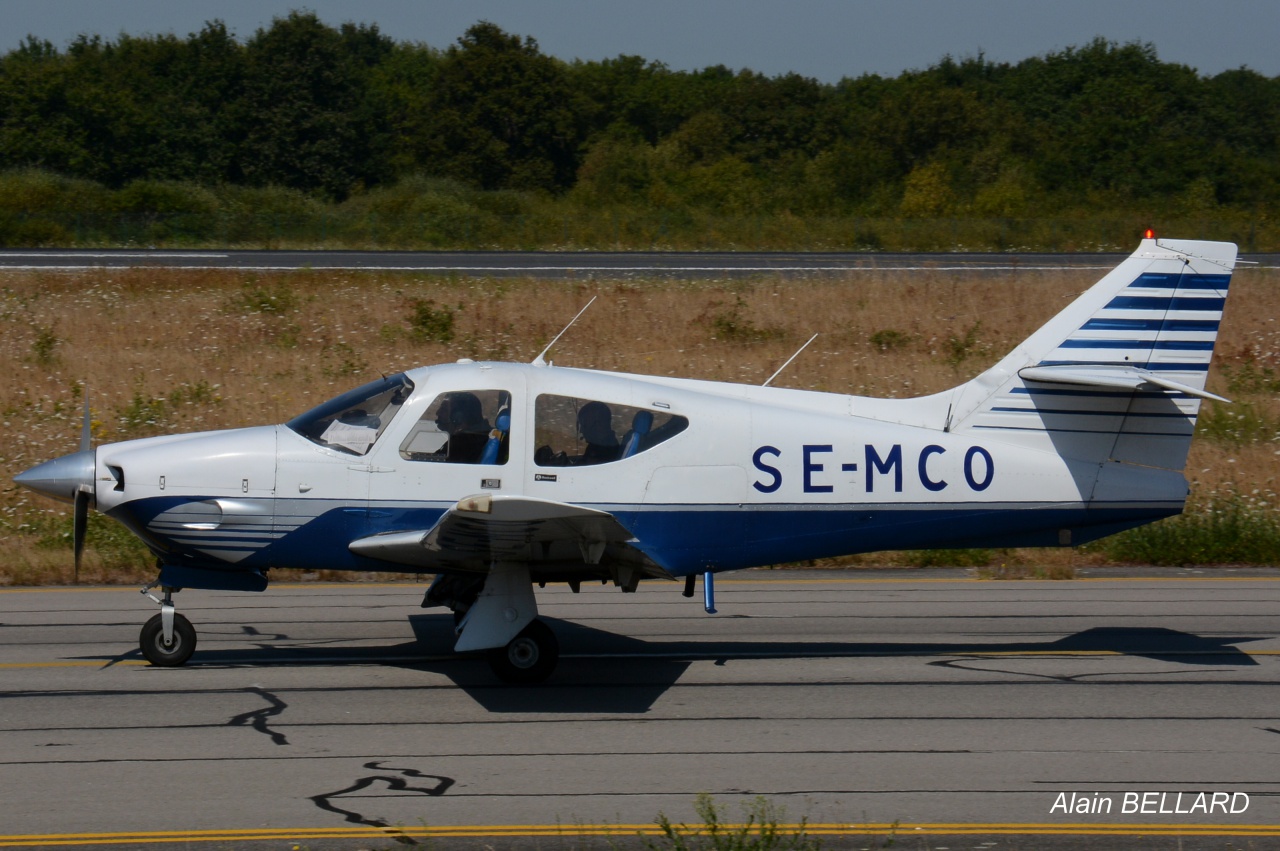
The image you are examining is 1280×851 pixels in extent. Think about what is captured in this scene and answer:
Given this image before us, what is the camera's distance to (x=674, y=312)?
23.3 m

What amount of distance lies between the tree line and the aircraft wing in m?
40.3

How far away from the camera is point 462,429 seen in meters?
7.96

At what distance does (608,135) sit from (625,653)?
59.1 metres

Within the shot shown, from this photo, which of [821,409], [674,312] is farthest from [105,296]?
[821,409]

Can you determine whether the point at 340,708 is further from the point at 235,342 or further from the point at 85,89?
the point at 85,89

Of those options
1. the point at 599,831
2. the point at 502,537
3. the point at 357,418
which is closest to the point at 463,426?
the point at 357,418

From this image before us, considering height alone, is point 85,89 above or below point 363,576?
above

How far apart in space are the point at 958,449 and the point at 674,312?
1509cm

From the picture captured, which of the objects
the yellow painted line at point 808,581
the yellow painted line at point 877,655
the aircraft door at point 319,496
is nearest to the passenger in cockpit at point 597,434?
the aircraft door at point 319,496

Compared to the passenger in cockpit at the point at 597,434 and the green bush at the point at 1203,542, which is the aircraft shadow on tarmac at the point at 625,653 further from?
the green bush at the point at 1203,542

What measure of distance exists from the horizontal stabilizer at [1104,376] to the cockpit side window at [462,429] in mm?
3574

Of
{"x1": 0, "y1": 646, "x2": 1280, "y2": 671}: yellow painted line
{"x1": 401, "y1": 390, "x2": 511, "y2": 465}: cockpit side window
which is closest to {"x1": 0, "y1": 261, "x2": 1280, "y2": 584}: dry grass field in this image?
{"x1": 0, "y1": 646, "x2": 1280, "y2": 671}: yellow painted line

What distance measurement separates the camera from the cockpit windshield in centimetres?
800

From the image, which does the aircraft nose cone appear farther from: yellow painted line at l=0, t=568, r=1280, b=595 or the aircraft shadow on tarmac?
yellow painted line at l=0, t=568, r=1280, b=595
